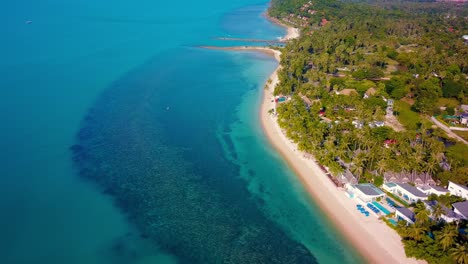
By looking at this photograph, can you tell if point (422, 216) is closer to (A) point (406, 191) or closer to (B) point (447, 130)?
(A) point (406, 191)

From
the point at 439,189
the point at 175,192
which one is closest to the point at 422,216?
the point at 439,189

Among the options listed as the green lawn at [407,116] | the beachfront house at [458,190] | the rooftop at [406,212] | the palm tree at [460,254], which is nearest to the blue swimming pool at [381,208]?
the rooftop at [406,212]

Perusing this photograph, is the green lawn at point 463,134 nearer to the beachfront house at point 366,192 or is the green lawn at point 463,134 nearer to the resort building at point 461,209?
the resort building at point 461,209

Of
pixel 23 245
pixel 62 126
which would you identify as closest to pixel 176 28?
pixel 62 126

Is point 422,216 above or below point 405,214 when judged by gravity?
above

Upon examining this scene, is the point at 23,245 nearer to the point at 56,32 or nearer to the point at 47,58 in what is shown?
the point at 47,58

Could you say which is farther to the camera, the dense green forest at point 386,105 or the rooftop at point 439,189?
the dense green forest at point 386,105

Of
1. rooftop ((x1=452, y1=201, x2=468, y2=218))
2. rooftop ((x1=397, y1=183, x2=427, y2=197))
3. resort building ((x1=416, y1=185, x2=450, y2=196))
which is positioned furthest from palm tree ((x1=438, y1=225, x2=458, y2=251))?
resort building ((x1=416, y1=185, x2=450, y2=196))
